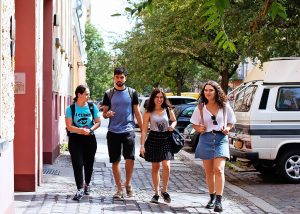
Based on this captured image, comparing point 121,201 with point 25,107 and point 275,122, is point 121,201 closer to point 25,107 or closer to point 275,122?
point 25,107

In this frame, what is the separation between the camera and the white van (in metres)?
11.5

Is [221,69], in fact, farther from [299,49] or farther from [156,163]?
[156,163]

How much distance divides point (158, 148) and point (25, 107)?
7.38 feet

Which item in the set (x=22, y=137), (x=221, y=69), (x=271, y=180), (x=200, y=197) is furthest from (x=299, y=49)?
(x=221, y=69)

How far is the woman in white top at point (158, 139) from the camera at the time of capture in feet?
28.6

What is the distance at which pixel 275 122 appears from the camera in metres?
Answer: 11.6

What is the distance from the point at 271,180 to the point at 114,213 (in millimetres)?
5582

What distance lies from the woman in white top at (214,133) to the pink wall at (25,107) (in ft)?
8.62

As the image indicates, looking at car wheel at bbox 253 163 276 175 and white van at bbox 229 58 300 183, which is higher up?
white van at bbox 229 58 300 183

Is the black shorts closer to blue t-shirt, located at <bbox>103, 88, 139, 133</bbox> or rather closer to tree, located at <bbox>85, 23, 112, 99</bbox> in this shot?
blue t-shirt, located at <bbox>103, 88, 139, 133</bbox>

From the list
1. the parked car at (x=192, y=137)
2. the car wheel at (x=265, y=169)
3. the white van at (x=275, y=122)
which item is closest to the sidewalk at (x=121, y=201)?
the white van at (x=275, y=122)

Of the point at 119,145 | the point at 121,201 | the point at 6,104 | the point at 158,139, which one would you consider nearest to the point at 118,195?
the point at 121,201

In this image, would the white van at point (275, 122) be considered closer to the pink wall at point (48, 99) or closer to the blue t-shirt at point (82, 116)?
the blue t-shirt at point (82, 116)

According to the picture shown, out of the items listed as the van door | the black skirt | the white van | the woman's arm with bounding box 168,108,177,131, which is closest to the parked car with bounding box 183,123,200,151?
the white van
